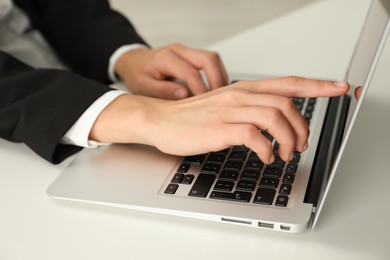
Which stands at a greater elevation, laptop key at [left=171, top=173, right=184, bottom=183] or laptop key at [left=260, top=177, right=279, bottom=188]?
laptop key at [left=260, top=177, right=279, bottom=188]

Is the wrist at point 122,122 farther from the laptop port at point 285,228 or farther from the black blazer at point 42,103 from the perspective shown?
the laptop port at point 285,228

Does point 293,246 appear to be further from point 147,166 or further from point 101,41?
point 101,41

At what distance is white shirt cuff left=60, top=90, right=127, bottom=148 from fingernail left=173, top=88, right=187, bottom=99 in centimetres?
14

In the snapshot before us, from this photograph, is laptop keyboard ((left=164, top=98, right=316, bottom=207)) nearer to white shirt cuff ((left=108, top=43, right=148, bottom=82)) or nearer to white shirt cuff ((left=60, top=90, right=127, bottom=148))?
white shirt cuff ((left=60, top=90, right=127, bottom=148))

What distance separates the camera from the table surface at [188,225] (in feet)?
2.01

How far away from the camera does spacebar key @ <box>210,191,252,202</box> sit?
2.21 feet

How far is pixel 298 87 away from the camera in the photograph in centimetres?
71

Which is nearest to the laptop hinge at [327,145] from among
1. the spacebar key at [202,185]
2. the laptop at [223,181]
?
the laptop at [223,181]

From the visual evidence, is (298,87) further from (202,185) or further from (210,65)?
(210,65)

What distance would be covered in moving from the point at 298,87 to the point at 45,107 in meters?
0.39

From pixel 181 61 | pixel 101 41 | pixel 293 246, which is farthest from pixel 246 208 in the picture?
pixel 101 41

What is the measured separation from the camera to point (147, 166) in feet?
2.55

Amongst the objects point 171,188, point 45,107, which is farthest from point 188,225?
point 45,107

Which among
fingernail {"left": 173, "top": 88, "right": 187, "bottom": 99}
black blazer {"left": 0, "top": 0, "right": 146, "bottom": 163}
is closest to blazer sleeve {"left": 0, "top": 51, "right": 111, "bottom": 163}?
black blazer {"left": 0, "top": 0, "right": 146, "bottom": 163}
